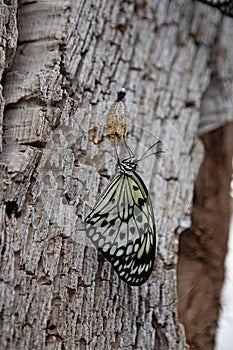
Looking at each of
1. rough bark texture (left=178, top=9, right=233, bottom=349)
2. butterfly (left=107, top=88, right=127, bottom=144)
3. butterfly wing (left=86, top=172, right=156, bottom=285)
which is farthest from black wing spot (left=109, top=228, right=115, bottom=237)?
rough bark texture (left=178, top=9, right=233, bottom=349)

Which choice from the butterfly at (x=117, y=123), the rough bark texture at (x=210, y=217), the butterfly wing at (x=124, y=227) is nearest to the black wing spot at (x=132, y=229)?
the butterfly wing at (x=124, y=227)

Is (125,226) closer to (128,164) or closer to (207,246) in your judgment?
(128,164)

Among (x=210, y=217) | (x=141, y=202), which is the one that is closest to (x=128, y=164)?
(x=141, y=202)

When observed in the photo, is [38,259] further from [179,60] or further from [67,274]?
[179,60]

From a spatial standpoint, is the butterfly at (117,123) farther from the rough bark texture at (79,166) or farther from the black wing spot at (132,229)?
the black wing spot at (132,229)

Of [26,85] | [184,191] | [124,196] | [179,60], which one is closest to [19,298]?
[124,196]

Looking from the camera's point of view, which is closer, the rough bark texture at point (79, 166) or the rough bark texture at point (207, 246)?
the rough bark texture at point (79, 166)
